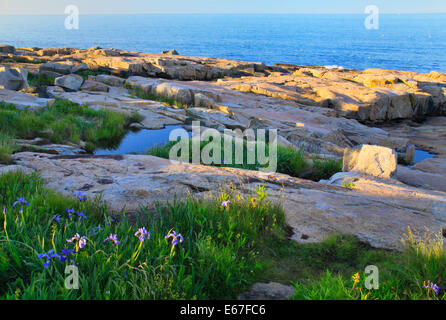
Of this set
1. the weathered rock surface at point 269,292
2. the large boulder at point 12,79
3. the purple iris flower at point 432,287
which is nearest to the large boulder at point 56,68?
the large boulder at point 12,79

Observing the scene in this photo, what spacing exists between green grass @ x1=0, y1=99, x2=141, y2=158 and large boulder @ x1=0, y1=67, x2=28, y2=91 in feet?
12.7

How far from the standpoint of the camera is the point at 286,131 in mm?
16031

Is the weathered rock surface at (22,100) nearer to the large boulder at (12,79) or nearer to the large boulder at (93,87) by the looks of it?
the large boulder at (12,79)

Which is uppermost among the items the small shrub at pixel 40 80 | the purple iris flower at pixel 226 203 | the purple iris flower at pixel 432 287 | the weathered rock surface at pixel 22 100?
the small shrub at pixel 40 80

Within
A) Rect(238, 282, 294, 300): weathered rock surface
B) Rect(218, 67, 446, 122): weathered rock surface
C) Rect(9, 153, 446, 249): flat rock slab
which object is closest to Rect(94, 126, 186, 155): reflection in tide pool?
Rect(9, 153, 446, 249): flat rock slab

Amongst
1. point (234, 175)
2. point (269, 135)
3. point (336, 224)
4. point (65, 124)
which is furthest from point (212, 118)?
point (336, 224)

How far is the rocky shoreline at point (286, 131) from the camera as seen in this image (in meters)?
5.18

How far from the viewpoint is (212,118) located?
1541cm

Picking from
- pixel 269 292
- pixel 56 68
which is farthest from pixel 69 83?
pixel 269 292

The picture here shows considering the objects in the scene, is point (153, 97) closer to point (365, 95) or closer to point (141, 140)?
point (141, 140)

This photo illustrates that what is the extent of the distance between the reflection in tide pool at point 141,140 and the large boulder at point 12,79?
7862 mm

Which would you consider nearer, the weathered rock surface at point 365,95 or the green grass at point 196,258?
the green grass at point 196,258

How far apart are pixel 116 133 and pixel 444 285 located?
37.1 ft

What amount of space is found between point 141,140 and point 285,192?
26.8 ft
